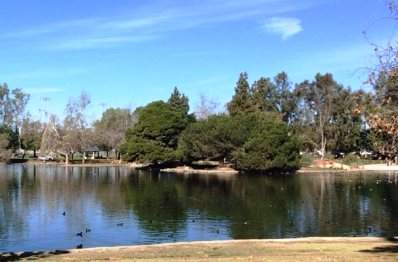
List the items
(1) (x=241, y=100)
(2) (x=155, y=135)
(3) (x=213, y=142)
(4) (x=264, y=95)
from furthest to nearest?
(4) (x=264, y=95), (1) (x=241, y=100), (2) (x=155, y=135), (3) (x=213, y=142)

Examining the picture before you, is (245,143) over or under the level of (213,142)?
under

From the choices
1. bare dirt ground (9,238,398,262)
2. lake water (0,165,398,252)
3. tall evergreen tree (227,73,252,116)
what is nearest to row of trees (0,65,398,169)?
tall evergreen tree (227,73,252,116)

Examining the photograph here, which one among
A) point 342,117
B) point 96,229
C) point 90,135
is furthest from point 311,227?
point 90,135

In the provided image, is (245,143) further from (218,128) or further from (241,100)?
(241,100)

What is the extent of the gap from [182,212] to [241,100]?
254 feet

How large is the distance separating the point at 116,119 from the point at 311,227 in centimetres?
13719

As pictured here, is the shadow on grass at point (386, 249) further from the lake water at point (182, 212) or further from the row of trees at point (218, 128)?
the row of trees at point (218, 128)

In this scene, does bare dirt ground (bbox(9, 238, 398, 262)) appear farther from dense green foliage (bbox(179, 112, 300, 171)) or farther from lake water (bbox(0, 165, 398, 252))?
dense green foliage (bbox(179, 112, 300, 171))

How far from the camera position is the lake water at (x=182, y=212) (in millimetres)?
35188

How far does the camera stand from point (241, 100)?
12188 cm

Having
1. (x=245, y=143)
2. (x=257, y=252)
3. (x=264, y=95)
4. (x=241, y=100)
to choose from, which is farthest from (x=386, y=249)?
(x=264, y=95)

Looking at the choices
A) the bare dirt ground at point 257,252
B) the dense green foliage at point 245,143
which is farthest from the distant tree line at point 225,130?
the bare dirt ground at point 257,252

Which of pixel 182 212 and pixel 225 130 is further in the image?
pixel 225 130

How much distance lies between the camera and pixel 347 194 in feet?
202
